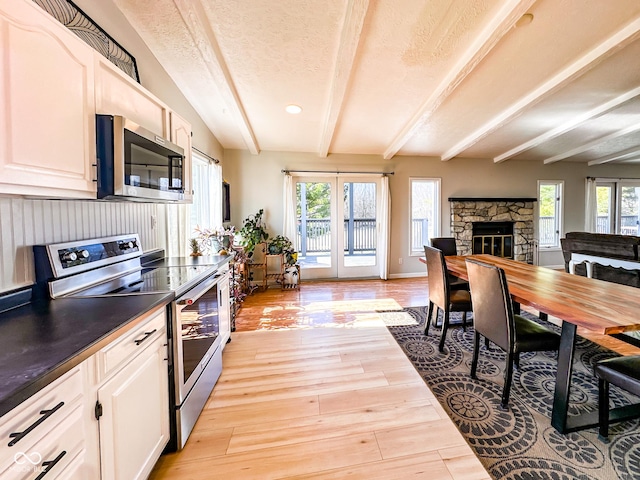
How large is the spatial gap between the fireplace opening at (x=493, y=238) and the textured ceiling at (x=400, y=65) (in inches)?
76.4

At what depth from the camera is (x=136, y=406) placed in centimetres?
111

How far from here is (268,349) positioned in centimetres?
256

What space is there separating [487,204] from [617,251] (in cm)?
264

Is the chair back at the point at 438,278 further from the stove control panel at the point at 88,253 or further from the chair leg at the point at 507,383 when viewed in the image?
the stove control panel at the point at 88,253

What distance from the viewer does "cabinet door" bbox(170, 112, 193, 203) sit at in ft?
6.72

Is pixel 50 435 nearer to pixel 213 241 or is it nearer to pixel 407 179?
pixel 213 241

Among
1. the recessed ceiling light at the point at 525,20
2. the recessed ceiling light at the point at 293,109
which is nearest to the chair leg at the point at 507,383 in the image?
the recessed ceiling light at the point at 525,20

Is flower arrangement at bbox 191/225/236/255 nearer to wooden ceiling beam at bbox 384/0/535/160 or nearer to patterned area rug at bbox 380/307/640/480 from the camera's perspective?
patterned area rug at bbox 380/307/640/480

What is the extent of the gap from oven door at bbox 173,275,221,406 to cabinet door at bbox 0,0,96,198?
0.74 metres

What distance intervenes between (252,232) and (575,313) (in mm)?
4142

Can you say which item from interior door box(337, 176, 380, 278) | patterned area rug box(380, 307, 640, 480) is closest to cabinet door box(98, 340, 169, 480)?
patterned area rug box(380, 307, 640, 480)

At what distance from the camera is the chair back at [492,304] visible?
1728 millimetres

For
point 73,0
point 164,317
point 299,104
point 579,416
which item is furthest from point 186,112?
point 579,416

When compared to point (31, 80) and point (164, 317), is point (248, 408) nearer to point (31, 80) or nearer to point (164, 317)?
point (164, 317)
